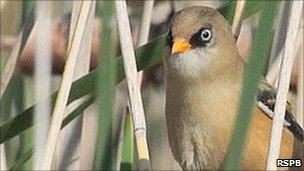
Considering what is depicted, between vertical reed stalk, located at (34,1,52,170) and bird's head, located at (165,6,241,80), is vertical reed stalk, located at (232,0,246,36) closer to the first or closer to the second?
bird's head, located at (165,6,241,80)

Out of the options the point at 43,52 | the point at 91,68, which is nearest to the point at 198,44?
the point at 43,52

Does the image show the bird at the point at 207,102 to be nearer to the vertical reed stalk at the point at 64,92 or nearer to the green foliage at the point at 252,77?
the vertical reed stalk at the point at 64,92

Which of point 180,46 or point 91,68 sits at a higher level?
point 91,68

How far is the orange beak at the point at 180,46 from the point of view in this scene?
1586 millimetres

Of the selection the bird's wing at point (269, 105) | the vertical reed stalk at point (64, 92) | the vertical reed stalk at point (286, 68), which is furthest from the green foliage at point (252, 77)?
the bird's wing at point (269, 105)

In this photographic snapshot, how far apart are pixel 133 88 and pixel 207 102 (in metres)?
0.28

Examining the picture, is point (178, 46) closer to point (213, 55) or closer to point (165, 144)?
point (213, 55)

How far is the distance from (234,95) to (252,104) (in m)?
0.58

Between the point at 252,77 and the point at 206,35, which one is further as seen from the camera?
the point at 206,35

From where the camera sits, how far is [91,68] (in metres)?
2.18

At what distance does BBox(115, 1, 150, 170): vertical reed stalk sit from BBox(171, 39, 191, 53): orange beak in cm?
13

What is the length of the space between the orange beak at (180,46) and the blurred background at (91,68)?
15cm

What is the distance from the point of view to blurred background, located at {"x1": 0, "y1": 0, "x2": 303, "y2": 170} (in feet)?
5.89
